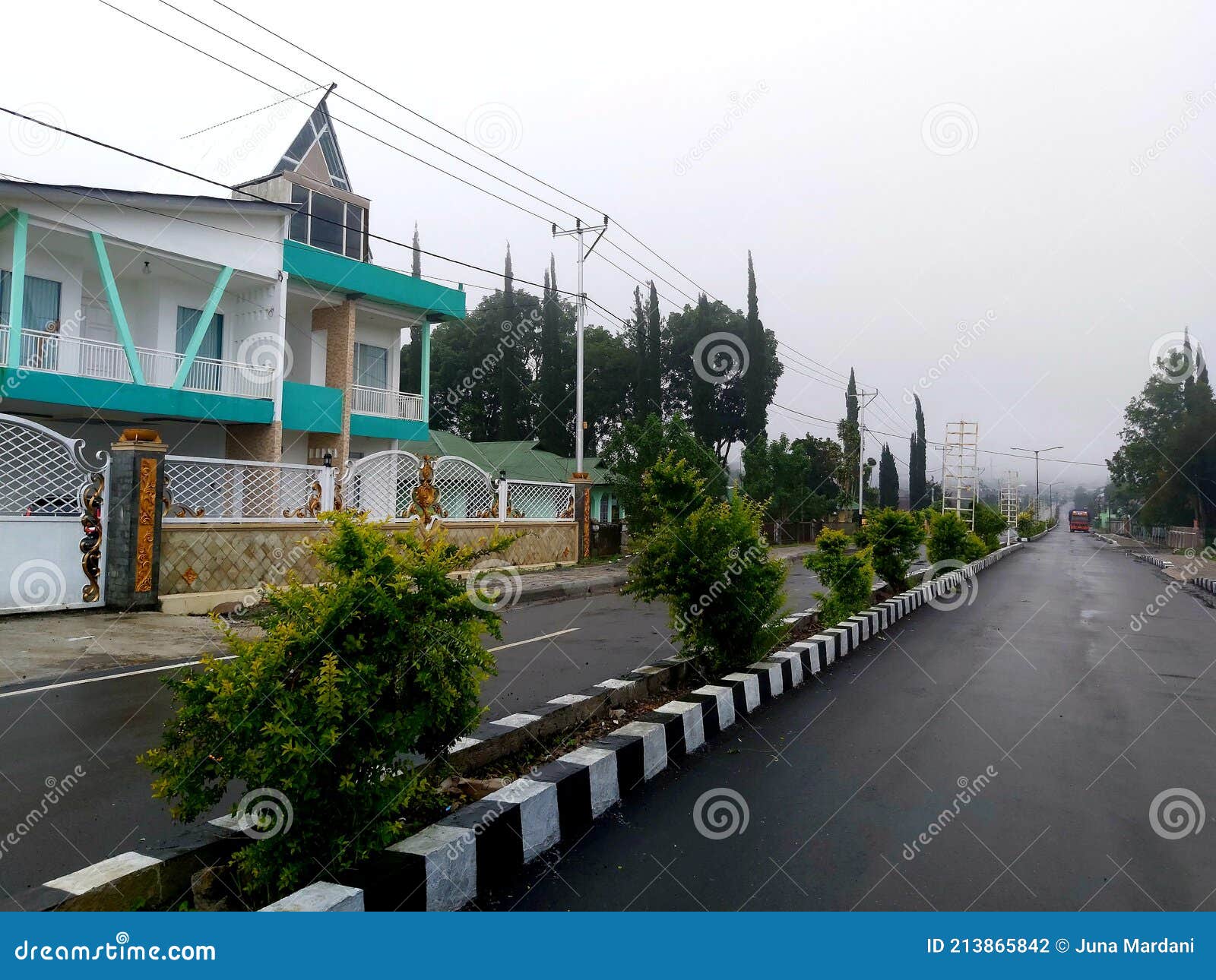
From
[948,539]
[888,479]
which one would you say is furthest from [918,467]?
[948,539]

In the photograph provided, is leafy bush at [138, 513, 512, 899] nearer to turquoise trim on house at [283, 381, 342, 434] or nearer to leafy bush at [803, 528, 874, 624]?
leafy bush at [803, 528, 874, 624]

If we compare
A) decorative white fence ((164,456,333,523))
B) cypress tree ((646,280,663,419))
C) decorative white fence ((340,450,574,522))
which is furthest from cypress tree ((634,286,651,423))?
decorative white fence ((164,456,333,523))

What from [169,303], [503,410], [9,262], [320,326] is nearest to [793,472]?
[503,410]

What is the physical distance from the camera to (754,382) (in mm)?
43688

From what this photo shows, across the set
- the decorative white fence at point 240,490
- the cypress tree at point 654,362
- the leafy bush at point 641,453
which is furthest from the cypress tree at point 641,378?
the decorative white fence at point 240,490

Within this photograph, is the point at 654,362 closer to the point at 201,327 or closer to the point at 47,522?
the point at 201,327

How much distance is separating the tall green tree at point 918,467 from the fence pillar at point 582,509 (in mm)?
61829

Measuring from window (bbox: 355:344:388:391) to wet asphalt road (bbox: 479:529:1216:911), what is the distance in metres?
17.3

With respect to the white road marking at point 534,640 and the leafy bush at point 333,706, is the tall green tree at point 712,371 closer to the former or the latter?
the white road marking at point 534,640

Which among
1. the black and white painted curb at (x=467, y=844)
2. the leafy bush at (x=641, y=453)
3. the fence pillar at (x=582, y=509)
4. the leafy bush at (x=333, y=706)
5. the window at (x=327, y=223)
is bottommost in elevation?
the black and white painted curb at (x=467, y=844)

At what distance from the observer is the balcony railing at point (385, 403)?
851 inches

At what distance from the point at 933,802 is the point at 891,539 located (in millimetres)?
10214

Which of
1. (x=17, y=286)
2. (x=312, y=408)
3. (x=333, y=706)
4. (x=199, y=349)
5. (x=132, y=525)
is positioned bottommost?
(x=333, y=706)

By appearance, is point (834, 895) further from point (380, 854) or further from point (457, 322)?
point (457, 322)
